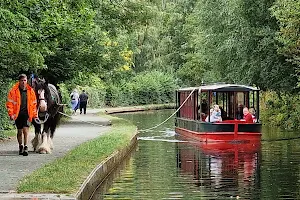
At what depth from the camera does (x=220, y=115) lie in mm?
30734

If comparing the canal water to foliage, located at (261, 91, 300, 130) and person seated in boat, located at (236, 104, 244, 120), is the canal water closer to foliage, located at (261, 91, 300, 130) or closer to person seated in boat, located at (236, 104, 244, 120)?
person seated in boat, located at (236, 104, 244, 120)

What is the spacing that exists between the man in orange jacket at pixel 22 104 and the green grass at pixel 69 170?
1332 mm

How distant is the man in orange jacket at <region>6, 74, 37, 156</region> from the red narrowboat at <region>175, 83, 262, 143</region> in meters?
12.9

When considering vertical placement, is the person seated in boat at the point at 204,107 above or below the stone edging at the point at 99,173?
above

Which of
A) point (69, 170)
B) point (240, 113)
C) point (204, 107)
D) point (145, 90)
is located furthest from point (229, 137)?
point (145, 90)

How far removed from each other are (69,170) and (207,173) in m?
4.46

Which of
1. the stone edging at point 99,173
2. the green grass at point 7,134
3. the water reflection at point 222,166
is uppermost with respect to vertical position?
the green grass at point 7,134

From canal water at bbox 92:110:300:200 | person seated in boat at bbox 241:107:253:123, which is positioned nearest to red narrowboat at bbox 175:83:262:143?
person seated in boat at bbox 241:107:253:123

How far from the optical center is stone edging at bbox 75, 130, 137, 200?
1270 cm

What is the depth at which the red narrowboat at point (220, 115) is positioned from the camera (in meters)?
29.6

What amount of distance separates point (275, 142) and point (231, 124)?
78.0 inches

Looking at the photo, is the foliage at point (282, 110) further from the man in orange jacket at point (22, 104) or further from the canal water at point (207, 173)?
the man in orange jacket at point (22, 104)

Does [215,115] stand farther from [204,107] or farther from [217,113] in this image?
[204,107]

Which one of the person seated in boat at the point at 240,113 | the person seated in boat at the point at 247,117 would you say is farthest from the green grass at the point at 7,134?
the person seated in boat at the point at 240,113
